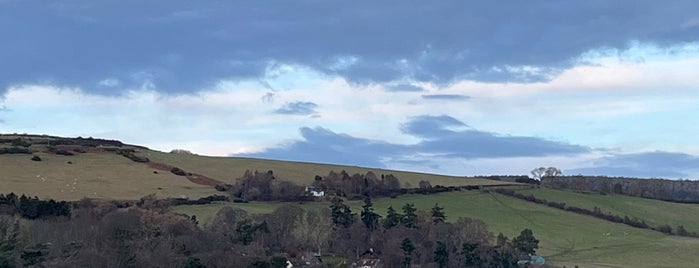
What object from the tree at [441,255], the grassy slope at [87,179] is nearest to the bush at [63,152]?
the grassy slope at [87,179]

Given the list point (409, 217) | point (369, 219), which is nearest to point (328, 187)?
point (369, 219)

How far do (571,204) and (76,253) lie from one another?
10328cm

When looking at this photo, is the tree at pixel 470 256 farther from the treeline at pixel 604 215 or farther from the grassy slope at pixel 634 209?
the grassy slope at pixel 634 209

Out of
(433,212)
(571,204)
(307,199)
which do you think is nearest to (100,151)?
(307,199)

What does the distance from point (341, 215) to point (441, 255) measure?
64.1 ft

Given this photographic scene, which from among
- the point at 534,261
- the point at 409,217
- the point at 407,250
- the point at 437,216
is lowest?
the point at 534,261

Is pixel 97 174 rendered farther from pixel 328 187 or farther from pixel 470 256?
pixel 470 256

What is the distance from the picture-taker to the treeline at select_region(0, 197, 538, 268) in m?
120

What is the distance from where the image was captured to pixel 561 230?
17600 centimetres

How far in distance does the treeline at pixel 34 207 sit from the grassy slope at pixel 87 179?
15883 millimetres

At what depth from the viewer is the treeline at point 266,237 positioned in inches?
4715

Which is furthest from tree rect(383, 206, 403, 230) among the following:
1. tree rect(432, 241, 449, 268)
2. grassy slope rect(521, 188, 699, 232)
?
grassy slope rect(521, 188, 699, 232)

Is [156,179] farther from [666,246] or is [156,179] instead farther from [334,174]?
[666,246]

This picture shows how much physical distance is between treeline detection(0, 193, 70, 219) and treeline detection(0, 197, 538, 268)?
221cm
